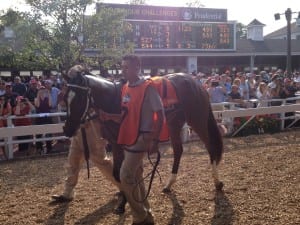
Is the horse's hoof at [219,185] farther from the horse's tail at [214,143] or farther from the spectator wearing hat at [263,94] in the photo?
the spectator wearing hat at [263,94]

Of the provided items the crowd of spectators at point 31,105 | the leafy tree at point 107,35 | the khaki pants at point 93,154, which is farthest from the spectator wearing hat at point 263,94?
the leafy tree at point 107,35

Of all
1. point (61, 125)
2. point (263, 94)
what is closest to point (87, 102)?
point (61, 125)

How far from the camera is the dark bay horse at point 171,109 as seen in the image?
171 inches

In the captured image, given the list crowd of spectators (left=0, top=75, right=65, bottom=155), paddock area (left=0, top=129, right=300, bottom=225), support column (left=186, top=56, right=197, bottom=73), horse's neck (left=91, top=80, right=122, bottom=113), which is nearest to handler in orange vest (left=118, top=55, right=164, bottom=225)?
horse's neck (left=91, top=80, right=122, bottom=113)

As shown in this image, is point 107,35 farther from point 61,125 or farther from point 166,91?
point 166,91

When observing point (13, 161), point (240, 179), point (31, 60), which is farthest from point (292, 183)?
point (31, 60)

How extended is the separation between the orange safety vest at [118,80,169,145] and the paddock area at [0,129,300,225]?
45.2 inches

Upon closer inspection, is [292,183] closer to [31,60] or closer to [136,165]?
[136,165]

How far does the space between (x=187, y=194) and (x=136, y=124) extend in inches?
79.6

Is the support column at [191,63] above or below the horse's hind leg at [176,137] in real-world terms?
above

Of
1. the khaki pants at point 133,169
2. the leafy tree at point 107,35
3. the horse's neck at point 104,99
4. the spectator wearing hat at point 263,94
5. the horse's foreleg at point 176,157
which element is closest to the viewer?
the khaki pants at point 133,169

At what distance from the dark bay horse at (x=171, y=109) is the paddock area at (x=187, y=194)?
0.46 meters

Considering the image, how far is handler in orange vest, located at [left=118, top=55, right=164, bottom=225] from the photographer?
12.8ft

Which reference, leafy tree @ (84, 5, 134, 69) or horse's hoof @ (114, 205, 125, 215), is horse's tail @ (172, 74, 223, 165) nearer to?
horse's hoof @ (114, 205, 125, 215)
